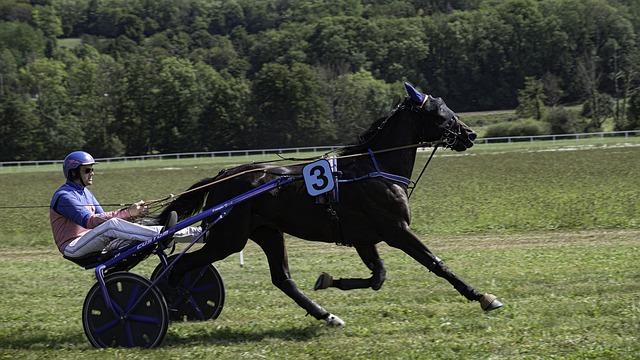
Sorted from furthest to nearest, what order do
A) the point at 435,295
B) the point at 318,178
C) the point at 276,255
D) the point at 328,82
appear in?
the point at 328,82 → the point at 435,295 → the point at 276,255 → the point at 318,178

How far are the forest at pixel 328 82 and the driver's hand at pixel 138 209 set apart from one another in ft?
182

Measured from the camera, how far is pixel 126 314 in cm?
852

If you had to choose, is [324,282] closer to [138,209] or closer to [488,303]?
[488,303]

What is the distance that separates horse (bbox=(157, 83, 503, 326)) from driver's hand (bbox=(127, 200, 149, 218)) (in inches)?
15.8

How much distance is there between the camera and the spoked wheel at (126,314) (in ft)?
27.9

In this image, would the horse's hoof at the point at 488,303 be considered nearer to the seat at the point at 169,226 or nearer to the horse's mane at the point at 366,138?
the horse's mane at the point at 366,138

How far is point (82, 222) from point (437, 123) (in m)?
3.78

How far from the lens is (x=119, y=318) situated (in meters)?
8.52

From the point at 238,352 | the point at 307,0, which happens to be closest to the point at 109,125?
the point at 238,352

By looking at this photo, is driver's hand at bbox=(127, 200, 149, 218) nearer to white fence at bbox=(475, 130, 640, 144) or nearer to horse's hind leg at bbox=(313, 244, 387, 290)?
horse's hind leg at bbox=(313, 244, 387, 290)

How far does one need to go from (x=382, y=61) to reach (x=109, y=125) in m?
43.6

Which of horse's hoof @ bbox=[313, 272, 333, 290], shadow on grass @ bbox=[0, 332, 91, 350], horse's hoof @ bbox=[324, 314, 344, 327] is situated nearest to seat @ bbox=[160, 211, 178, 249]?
shadow on grass @ bbox=[0, 332, 91, 350]

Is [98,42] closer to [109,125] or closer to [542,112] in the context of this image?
[109,125]

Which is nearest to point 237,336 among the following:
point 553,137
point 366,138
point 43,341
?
point 43,341
